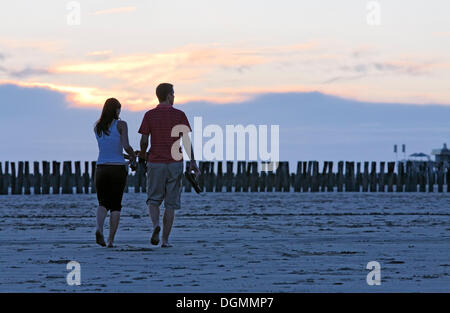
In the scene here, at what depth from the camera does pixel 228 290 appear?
23.2ft

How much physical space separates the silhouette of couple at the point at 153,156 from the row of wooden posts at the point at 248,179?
2015cm

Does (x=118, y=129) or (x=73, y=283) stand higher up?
(x=118, y=129)

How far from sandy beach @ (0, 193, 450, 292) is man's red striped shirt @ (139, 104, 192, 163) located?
3.29ft

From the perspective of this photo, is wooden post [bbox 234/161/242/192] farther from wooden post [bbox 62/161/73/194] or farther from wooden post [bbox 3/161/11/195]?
wooden post [bbox 3/161/11/195]

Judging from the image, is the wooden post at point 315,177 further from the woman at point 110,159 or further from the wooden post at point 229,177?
the woman at point 110,159

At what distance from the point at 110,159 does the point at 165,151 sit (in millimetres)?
649

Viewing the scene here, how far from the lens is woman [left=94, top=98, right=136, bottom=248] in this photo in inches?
422

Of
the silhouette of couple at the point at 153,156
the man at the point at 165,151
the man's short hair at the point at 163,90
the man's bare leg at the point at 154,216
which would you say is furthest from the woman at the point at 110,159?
the man's short hair at the point at 163,90

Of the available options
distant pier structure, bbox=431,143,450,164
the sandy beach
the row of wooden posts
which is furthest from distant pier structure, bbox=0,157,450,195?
distant pier structure, bbox=431,143,450,164

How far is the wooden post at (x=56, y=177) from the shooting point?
1212 inches

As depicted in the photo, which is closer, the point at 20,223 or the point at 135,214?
the point at 20,223
